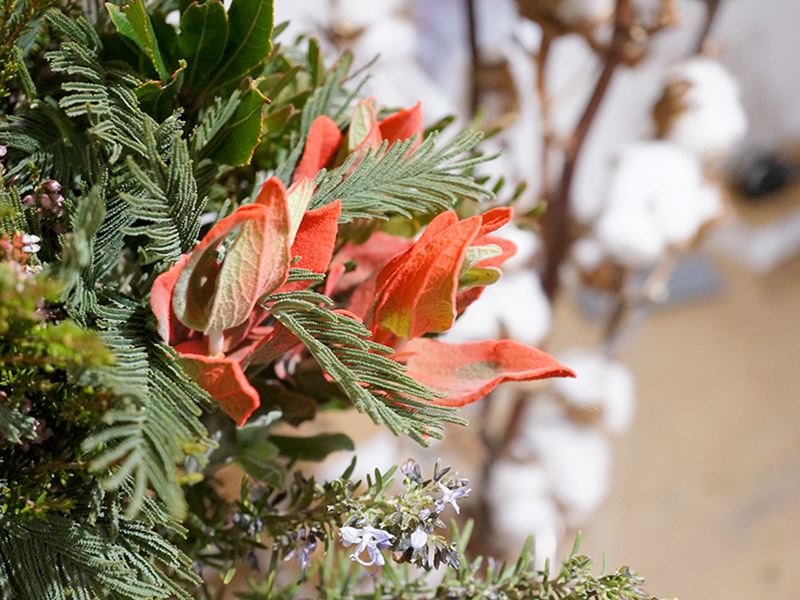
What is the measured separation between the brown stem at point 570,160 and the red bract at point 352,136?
0.87 ft

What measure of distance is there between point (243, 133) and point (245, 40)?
29 millimetres

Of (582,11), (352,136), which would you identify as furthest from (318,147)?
(582,11)

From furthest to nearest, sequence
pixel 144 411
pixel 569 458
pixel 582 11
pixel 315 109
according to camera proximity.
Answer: pixel 569 458, pixel 582 11, pixel 315 109, pixel 144 411

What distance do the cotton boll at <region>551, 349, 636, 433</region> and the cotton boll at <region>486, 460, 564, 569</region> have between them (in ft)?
0.21

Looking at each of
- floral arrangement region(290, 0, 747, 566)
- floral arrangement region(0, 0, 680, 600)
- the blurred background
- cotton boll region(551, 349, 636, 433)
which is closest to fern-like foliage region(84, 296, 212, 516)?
floral arrangement region(0, 0, 680, 600)

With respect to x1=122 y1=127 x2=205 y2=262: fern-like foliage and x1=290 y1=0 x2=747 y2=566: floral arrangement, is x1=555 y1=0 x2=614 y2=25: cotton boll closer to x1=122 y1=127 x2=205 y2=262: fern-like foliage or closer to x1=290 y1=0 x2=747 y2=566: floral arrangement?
x1=290 y1=0 x2=747 y2=566: floral arrangement

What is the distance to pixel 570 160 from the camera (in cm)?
50

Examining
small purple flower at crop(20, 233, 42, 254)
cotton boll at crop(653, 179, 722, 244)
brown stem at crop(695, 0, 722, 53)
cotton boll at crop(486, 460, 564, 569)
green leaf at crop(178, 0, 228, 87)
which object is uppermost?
brown stem at crop(695, 0, 722, 53)

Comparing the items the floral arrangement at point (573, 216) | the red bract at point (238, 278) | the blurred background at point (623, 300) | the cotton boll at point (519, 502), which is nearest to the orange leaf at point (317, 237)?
the red bract at point (238, 278)

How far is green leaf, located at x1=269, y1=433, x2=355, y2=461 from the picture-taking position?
28cm

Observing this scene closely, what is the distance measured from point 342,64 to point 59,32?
100 mm

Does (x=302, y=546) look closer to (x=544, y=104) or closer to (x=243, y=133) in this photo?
(x=243, y=133)

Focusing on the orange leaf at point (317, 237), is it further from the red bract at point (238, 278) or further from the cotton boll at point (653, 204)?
the cotton boll at point (653, 204)

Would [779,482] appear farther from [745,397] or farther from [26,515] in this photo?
[26,515]
